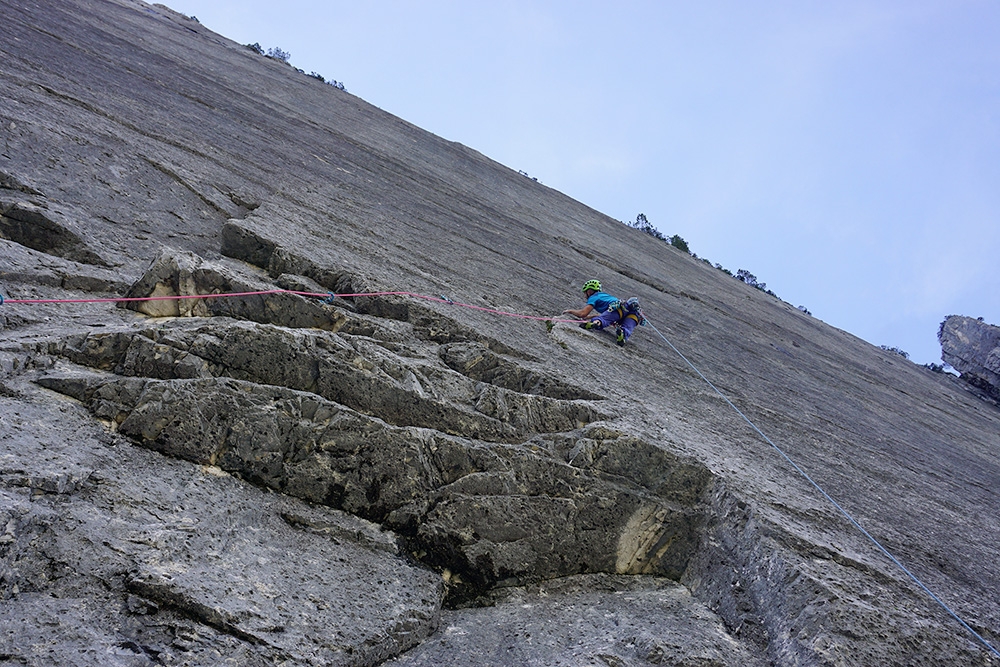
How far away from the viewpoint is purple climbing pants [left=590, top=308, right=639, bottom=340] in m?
6.76

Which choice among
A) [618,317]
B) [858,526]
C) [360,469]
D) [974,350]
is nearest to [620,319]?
[618,317]

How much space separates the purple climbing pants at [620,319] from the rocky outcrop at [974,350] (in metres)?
17.0

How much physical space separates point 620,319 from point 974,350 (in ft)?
60.1

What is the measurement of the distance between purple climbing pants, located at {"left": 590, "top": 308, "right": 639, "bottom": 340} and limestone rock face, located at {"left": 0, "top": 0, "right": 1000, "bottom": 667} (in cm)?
23

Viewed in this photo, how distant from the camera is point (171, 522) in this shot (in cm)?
282

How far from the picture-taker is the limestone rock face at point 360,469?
8.73 feet

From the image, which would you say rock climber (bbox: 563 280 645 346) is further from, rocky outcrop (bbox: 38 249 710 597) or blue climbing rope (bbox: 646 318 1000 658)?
rocky outcrop (bbox: 38 249 710 597)

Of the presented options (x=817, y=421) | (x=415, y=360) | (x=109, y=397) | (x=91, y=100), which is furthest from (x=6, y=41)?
(x=817, y=421)

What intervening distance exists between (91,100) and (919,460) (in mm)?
9272

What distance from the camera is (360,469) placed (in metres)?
3.45

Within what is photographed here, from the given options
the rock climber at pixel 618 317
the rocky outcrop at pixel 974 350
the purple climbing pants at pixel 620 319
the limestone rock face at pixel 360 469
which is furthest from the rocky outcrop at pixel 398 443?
the rocky outcrop at pixel 974 350

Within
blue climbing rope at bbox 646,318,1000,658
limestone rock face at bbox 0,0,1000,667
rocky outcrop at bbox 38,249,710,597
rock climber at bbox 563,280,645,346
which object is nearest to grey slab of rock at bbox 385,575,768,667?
limestone rock face at bbox 0,0,1000,667

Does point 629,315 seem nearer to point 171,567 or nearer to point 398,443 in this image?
point 398,443

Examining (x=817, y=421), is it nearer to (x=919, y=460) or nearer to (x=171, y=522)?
(x=919, y=460)
